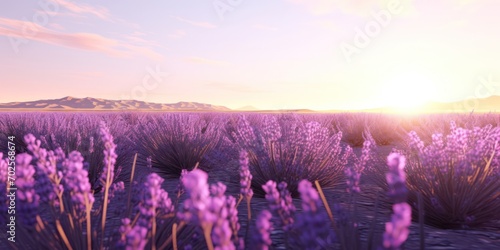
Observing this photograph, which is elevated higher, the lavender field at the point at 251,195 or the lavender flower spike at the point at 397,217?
the lavender flower spike at the point at 397,217

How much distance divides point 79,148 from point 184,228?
10.9ft

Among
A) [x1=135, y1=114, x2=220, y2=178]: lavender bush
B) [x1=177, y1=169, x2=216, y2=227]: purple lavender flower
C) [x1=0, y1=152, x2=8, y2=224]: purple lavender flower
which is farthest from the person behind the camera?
[x1=135, y1=114, x2=220, y2=178]: lavender bush

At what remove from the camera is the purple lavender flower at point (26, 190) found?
4.57 ft

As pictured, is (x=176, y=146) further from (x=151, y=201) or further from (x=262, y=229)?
(x=262, y=229)

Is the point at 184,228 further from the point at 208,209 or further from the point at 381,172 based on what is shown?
the point at 381,172

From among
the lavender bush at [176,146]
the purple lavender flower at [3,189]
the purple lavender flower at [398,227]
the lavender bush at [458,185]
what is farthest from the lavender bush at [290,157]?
the purple lavender flower at [398,227]

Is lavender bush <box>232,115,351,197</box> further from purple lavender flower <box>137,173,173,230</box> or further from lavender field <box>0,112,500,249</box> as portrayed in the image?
purple lavender flower <box>137,173,173,230</box>

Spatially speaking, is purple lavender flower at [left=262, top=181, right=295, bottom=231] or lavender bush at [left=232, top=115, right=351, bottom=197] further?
lavender bush at [left=232, top=115, right=351, bottom=197]

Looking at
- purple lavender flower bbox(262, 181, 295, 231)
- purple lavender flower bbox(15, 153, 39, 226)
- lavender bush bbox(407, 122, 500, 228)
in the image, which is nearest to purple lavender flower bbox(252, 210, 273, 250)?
purple lavender flower bbox(262, 181, 295, 231)

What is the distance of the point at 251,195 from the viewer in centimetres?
179

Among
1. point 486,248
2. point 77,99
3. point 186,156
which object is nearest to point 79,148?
point 186,156

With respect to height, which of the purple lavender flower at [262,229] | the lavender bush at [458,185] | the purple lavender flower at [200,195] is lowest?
the lavender bush at [458,185]

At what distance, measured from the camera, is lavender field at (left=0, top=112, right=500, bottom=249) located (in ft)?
3.87

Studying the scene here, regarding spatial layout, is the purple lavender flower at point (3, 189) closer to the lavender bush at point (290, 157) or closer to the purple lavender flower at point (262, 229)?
the purple lavender flower at point (262, 229)
